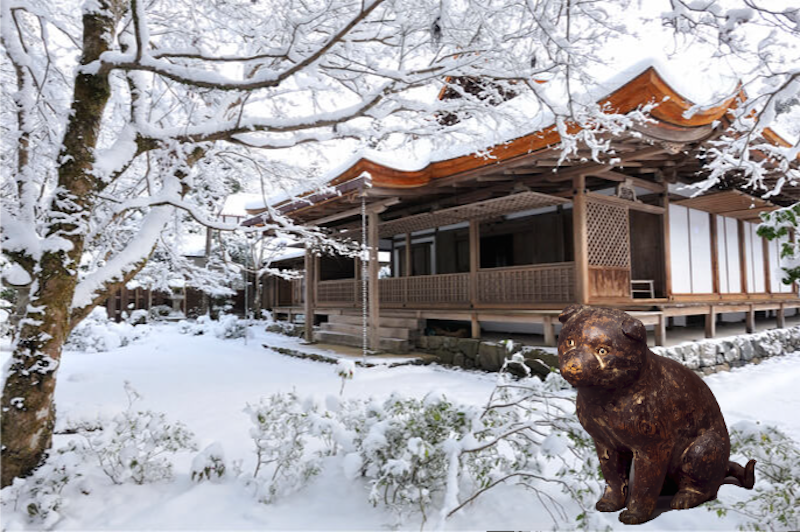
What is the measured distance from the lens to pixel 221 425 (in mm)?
4824

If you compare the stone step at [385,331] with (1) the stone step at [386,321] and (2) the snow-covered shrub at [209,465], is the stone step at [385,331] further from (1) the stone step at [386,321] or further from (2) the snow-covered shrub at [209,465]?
(2) the snow-covered shrub at [209,465]

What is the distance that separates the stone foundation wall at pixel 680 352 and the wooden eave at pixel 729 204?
99.9 inches

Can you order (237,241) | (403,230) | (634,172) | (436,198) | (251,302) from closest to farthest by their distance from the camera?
(634,172) → (436,198) → (403,230) → (237,241) → (251,302)

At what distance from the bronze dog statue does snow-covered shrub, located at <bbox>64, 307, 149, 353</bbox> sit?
1311cm

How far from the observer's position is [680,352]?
704 centimetres

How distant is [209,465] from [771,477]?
3.32 m

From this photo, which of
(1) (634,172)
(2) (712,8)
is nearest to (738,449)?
(2) (712,8)

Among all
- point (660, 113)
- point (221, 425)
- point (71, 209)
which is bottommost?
point (221, 425)

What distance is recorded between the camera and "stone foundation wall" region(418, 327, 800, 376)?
699cm

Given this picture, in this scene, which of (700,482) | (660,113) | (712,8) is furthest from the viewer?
(660,113)

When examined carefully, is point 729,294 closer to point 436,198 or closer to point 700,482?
point 436,198

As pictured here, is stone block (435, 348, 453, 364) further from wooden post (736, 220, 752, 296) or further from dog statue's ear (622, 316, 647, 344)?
dog statue's ear (622, 316, 647, 344)

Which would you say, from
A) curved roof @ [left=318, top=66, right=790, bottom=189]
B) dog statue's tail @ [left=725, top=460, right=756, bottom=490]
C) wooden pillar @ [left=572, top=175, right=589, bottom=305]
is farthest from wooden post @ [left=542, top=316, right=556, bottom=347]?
dog statue's tail @ [left=725, top=460, right=756, bottom=490]

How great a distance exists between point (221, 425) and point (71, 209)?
2726 millimetres
